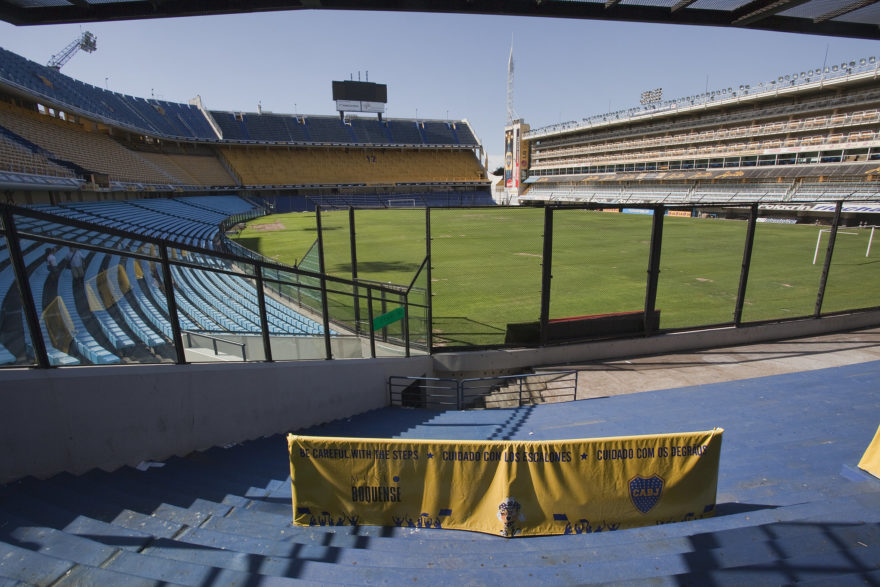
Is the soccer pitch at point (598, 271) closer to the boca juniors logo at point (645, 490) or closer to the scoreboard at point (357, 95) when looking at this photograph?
the boca juniors logo at point (645, 490)

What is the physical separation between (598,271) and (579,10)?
1668 centimetres

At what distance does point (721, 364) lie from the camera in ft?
30.4

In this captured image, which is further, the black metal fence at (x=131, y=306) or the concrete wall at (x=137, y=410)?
the black metal fence at (x=131, y=306)

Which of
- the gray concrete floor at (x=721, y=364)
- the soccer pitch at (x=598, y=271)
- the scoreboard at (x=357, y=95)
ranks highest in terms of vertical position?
the scoreboard at (x=357, y=95)

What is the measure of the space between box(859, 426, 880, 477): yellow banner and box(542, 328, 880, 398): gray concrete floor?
183 inches

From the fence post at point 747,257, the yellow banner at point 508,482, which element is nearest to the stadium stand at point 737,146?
the fence post at point 747,257

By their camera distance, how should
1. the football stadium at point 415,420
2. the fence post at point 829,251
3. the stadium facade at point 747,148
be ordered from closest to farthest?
the football stadium at point 415,420 < the fence post at point 829,251 < the stadium facade at point 747,148

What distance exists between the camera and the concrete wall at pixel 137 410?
3641 millimetres

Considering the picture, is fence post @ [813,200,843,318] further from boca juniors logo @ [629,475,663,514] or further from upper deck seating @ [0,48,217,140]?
upper deck seating @ [0,48,217,140]

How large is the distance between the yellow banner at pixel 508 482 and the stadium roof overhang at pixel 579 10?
3.24 m

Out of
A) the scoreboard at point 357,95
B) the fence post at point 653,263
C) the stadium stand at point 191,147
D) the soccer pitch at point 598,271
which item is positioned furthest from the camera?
the scoreboard at point 357,95

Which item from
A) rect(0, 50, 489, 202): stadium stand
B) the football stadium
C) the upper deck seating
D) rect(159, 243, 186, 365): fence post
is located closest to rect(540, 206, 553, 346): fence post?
the football stadium

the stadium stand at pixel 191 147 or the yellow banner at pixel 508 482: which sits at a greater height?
the stadium stand at pixel 191 147

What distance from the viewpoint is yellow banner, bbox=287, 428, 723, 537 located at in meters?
3.34
